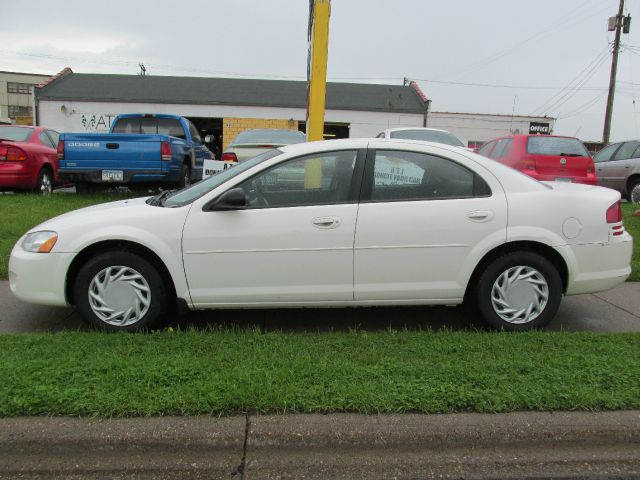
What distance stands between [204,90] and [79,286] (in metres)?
26.5

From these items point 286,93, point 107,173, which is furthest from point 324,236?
point 286,93

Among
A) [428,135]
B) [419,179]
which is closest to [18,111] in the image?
[428,135]

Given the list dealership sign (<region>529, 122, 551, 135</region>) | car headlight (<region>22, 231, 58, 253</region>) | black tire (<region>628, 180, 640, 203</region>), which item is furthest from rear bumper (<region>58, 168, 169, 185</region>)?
dealership sign (<region>529, 122, 551, 135</region>)

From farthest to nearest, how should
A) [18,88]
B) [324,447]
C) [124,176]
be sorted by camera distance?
[18,88] < [124,176] < [324,447]

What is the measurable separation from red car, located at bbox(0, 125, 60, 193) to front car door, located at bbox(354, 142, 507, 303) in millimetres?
7540

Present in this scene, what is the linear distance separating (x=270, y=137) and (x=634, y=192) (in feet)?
24.9

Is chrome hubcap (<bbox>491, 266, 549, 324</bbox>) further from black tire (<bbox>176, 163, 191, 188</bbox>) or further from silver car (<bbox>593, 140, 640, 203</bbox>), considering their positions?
silver car (<bbox>593, 140, 640, 203</bbox>)

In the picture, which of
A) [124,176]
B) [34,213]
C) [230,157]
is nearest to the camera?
[34,213]

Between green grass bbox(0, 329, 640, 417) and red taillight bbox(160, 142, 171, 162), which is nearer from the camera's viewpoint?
green grass bbox(0, 329, 640, 417)

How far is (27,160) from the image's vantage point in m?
9.20

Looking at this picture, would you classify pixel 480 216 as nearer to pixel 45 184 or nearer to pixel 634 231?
pixel 634 231

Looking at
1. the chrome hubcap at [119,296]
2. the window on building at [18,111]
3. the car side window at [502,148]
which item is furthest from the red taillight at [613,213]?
the window on building at [18,111]

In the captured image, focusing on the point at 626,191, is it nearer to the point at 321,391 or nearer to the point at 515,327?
the point at 515,327

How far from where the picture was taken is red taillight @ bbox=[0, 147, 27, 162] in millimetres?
8992
